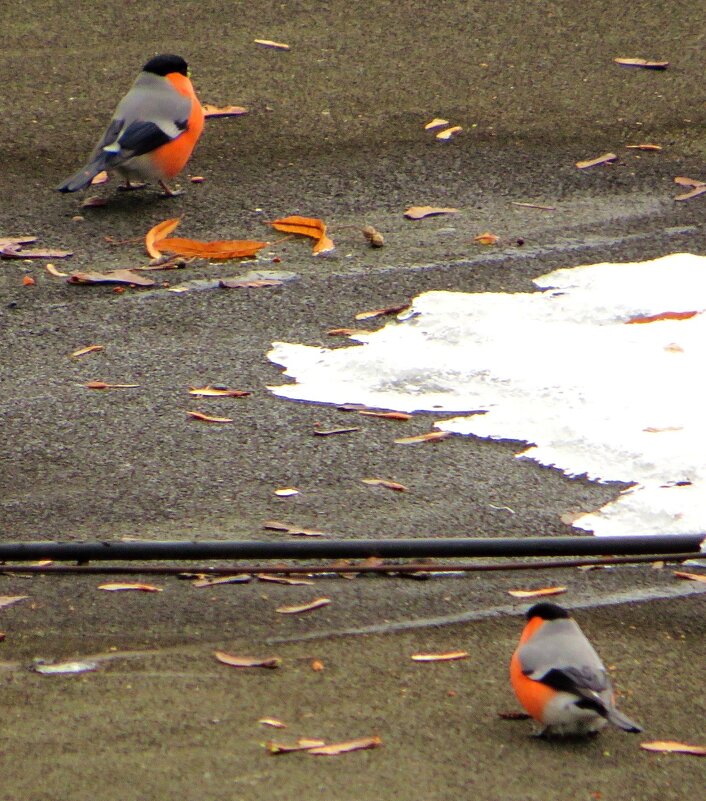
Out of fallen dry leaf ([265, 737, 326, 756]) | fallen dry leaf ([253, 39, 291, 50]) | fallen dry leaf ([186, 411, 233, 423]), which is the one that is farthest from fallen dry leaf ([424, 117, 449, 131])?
fallen dry leaf ([265, 737, 326, 756])

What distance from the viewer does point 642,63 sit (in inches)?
389

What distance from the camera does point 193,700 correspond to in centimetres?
380

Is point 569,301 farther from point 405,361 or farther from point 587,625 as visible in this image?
point 587,625

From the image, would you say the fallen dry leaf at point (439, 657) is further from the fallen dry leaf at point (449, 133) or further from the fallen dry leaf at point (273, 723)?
the fallen dry leaf at point (449, 133)

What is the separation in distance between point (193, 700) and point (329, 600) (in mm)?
765

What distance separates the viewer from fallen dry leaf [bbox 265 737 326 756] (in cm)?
352

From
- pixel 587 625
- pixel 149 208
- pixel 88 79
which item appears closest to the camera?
pixel 587 625

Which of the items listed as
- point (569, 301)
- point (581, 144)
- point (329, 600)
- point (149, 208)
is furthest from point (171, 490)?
point (581, 144)

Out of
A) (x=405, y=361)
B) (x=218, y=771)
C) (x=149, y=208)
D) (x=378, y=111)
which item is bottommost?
(x=218, y=771)

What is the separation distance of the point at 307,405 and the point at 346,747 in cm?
255

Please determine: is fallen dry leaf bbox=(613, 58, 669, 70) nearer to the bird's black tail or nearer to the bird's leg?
the bird's leg

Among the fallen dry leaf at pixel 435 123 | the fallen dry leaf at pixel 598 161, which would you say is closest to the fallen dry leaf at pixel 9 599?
the fallen dry leaf at pixel 598 161

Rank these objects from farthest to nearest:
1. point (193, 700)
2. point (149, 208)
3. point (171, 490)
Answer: point (149, 208) < point (171, 490) < point (193, 700)

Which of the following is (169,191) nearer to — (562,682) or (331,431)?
(331,431)
